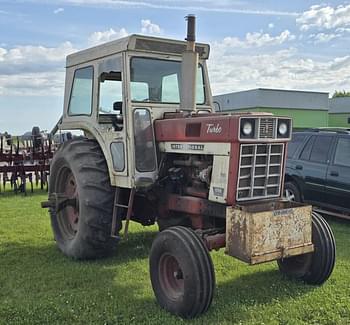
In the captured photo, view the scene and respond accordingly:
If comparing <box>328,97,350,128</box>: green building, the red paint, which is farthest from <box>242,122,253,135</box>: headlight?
<box>328,97,350,128</box>: green building

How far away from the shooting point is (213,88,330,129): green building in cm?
2970

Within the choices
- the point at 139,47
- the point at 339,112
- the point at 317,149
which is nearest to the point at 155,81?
the point at 139,47

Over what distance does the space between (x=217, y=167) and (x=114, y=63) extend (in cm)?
190

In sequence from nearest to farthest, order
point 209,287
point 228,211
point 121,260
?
point 209,287 < point 228,211 < point 121,260

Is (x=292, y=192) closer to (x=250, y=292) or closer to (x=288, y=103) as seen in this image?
(x=250, y=292)

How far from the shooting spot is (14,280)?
536 centimetres

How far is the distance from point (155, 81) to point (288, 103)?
26.8m

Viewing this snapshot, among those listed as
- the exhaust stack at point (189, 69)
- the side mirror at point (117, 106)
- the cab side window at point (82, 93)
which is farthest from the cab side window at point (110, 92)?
the exhaust stack at point (189, 69)

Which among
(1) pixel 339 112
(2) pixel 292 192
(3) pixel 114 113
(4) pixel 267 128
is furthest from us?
(1) pixel 339 112

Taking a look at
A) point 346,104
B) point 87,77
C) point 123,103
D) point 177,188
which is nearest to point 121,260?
point 177,188

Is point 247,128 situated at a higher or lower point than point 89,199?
higher

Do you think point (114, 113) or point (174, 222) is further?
point (114, 113)

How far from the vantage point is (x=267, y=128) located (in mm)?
4652

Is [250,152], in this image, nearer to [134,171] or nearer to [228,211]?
[228,211]
